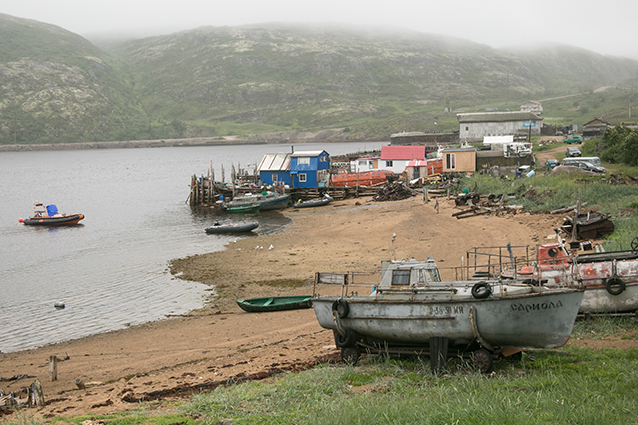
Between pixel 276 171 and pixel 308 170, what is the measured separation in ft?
13.7

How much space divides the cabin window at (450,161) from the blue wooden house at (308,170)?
48.2 feet

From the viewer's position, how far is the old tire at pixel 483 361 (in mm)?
12953

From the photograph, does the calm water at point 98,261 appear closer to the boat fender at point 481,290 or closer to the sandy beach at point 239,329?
the sandy beach at point 239,329

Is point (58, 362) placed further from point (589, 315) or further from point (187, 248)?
point (187, 248)

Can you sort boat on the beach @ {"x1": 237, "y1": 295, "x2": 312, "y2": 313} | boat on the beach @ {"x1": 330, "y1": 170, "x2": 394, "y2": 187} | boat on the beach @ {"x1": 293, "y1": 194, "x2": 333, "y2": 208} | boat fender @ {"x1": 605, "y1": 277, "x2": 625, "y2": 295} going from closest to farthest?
boat fender @ {"x1": 605, "y1": 277, "x2": 625, "y2": 295} < boat on the beach @ {"x1": 237, "y1": 295, "x2": 312, "y2": 313} < boat on the beach @ {"x1": 293, "y1": 194, "x2": 333, "y2": 208} < boat on the beach @ {"x1": 330, "y1": 170, "x2": 394, "y2": 187}

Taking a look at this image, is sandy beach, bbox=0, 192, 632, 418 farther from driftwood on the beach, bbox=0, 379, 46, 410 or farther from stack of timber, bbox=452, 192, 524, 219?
stack of timber, bbox=452, 192, 524, 219

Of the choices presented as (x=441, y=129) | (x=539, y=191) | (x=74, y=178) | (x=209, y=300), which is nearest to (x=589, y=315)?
(x=209, y=300)

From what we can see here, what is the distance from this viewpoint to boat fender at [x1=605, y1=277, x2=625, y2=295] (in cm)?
1515

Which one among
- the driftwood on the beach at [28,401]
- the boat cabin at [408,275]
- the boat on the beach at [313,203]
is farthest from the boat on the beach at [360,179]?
the driftwood on the beach at [28,401]

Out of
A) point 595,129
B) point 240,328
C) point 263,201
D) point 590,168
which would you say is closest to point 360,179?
point 263,201

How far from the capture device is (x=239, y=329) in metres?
21.3

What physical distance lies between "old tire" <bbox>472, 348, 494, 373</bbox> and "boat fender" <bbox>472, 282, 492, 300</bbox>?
139 cm

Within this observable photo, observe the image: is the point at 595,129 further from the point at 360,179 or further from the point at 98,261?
the point at 98,261

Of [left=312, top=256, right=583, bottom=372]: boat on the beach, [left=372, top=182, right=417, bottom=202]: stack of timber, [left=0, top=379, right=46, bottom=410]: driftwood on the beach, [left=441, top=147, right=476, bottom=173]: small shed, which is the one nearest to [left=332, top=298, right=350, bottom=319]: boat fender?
[left=312, top=256, right=583, bottom=372]: boat on the beach
